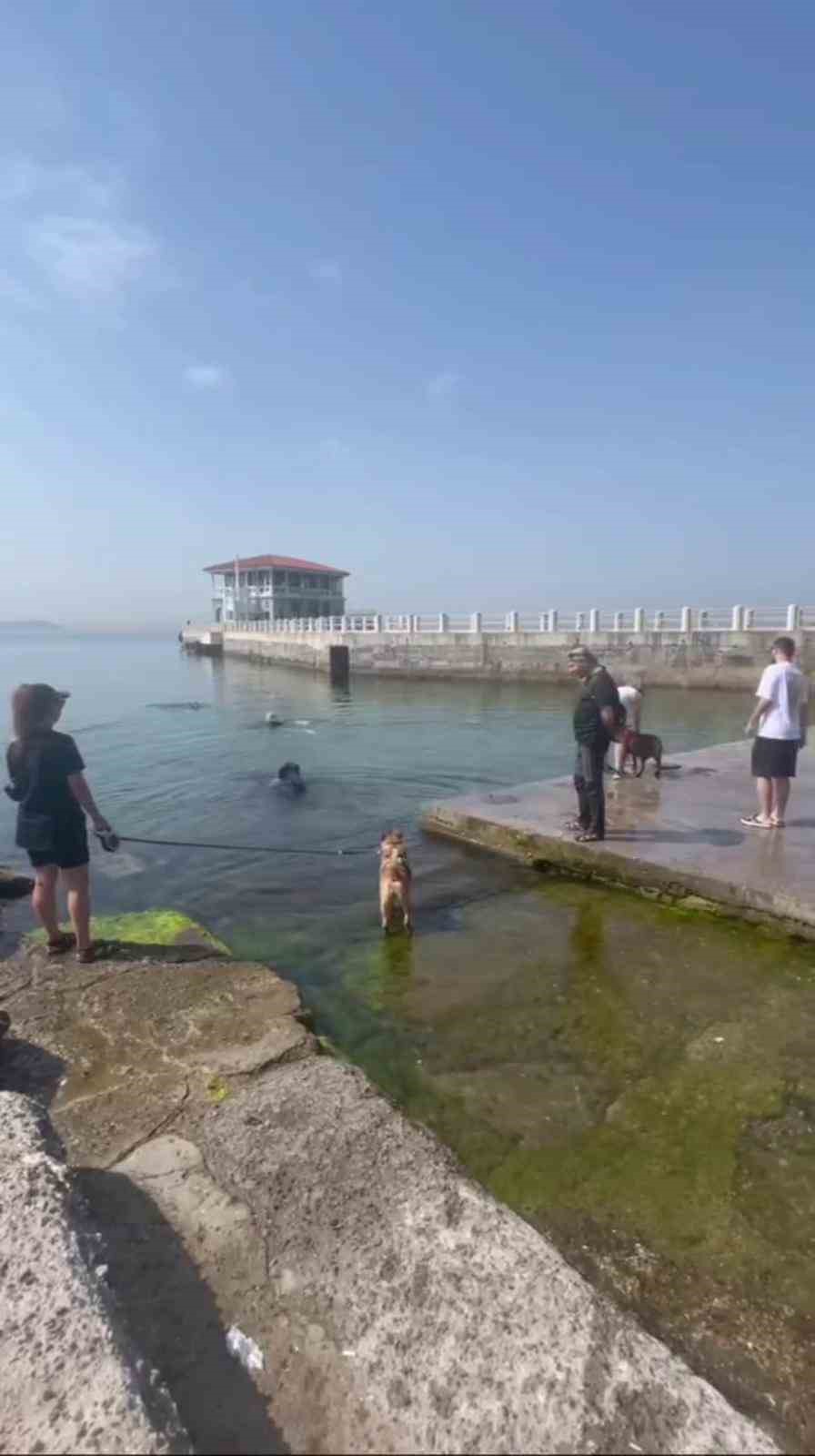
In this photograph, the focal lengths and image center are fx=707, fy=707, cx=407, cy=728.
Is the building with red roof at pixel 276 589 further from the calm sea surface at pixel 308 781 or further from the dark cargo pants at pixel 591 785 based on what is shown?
the dark cargo pants at pixel 591 785

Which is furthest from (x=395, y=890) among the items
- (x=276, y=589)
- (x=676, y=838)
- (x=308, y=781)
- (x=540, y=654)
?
(x=276, y=589)

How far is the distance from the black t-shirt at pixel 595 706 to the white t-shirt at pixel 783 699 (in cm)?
143

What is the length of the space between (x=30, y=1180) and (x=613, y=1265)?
2.04 metres

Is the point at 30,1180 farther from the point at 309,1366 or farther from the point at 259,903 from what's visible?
the point at 259,903

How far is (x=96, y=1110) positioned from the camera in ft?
9.73

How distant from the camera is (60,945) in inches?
198

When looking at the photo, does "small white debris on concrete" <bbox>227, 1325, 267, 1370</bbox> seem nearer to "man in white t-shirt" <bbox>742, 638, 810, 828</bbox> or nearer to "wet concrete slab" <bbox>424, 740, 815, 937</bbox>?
"wet concrete slab" <bbox>424, 740, 815, 937</bbox>

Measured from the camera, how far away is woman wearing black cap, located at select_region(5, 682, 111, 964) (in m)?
4.49

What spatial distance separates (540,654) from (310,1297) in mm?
33035

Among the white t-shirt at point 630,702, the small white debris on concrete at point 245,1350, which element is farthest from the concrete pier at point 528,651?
the small white debris on concrete at point 245,1350

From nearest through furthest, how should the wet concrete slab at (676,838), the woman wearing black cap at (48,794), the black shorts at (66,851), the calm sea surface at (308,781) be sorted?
1. the woman wearing black cap at (48,794)
2. the black shorts at (66,851)
3. the wet concrete slab at (676,838)
4. the calm sea surface at (308,781)

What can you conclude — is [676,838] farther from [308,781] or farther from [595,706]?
[308,781]

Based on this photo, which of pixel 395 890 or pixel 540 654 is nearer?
pixel 395 890

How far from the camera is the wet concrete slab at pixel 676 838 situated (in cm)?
571
